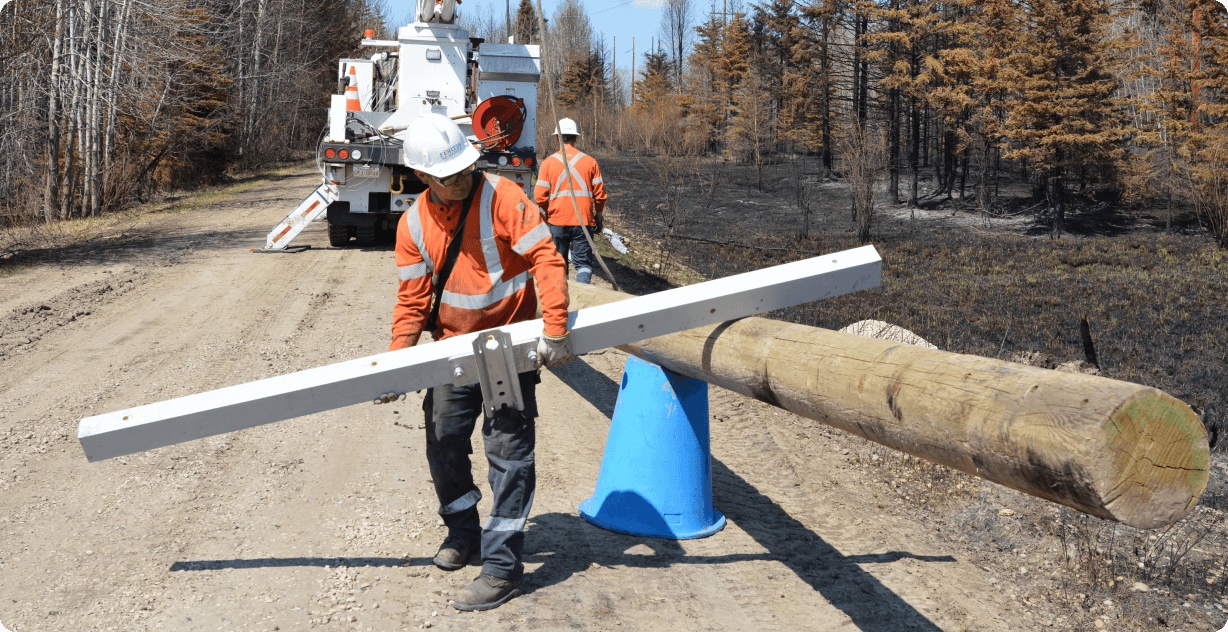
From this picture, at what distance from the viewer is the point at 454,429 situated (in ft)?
11.5

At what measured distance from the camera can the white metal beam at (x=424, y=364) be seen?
286cm

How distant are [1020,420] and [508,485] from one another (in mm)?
1998

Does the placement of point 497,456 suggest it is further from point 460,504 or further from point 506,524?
point 460,504

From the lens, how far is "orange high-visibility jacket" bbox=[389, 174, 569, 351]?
3.39 m

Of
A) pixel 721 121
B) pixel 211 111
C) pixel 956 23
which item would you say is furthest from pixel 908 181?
pixel 211 111

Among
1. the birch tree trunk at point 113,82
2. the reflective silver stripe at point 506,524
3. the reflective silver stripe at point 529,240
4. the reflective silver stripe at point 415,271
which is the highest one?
the birch tree trunk at point 113,82

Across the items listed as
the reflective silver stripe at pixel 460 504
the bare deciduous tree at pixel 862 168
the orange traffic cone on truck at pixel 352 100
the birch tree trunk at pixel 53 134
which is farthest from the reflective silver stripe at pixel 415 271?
the bare deciduous tree at pixel 862 168

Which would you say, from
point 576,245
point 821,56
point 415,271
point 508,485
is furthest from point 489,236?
point 821,56

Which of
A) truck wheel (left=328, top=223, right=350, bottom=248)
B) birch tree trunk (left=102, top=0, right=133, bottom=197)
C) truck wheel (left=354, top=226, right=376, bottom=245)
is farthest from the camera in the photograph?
birch tree trunk (left=102, top=0, right=133, bottom=197)

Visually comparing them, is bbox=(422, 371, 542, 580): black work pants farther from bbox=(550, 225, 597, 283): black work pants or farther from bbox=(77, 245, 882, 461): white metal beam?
bbox=(550, 225, 597, 283): black work pants

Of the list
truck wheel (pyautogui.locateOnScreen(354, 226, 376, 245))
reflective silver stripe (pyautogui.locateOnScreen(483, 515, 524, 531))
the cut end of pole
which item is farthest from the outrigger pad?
the cut end of pole

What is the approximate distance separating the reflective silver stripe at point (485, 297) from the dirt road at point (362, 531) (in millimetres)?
1191

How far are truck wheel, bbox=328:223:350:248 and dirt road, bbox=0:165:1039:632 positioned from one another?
5.17 m

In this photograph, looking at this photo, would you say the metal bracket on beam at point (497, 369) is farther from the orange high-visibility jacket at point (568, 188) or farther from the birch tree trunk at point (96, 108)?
the birch tree trunk at point (96, 108)
